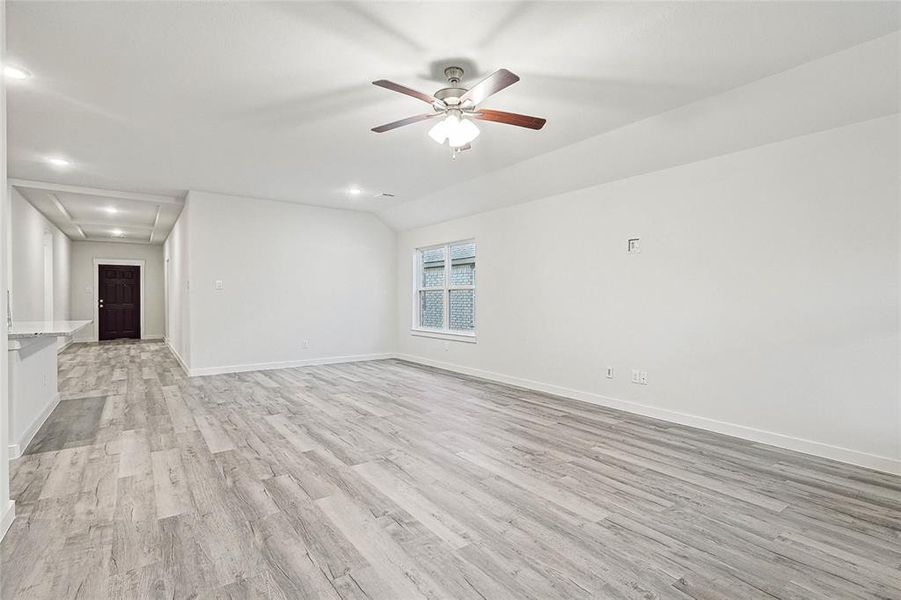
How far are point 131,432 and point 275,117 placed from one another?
2.76 metres

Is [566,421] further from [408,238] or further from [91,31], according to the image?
[408,238]

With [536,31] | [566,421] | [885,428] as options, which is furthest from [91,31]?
[885,428]

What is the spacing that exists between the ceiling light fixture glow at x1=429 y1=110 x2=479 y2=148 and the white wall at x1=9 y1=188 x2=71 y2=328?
19.8ft

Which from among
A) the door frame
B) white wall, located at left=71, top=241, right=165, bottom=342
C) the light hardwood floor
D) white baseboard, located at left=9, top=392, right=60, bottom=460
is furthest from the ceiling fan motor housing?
the door frame

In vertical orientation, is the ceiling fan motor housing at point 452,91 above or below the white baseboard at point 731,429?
above

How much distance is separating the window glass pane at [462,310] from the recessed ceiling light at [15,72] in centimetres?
481

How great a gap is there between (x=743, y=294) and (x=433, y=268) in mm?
4593

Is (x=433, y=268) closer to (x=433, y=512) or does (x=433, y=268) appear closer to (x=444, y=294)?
(x=444, y=294)

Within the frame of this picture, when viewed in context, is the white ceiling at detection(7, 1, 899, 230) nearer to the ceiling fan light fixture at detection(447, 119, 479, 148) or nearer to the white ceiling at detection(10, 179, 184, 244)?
the ceiling fan light fixture at detection(447, 119, 479, 148)

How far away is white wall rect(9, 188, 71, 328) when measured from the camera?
5.86 meters

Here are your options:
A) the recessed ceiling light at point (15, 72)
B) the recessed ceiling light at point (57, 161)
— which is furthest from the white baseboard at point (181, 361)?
the recessed ceiling light at point (15, 72)

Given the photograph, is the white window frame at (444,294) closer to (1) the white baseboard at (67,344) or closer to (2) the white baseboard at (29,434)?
(2) the white baseboard at (29,434)

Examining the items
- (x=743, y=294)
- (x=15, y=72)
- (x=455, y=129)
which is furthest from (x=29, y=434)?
(x=743, y=294)

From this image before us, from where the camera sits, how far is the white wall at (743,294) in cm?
290
